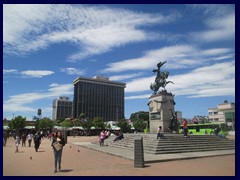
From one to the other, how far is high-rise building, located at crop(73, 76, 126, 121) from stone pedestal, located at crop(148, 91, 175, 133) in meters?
101

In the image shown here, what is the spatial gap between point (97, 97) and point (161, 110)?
11122cm

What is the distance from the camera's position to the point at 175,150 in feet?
53.5

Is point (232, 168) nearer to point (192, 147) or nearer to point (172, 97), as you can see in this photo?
point (192, 147)

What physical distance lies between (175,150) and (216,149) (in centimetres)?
427

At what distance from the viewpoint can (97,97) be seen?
134 metres

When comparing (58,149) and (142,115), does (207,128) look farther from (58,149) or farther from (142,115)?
(142,115)

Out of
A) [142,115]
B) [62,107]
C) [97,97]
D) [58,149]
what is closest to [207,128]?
[58,149]

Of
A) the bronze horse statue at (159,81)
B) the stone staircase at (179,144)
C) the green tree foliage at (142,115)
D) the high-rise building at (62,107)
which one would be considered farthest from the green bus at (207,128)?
the high-rise building at (62,107)

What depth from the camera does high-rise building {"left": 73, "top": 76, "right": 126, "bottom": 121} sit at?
128250 mm

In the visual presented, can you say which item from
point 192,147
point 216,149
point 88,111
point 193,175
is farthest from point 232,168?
point 88,111

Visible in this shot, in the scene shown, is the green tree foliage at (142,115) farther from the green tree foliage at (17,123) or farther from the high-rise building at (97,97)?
the green tree foliage at (17,123)

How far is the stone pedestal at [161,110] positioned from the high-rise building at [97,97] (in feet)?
330

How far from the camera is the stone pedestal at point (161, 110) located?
24281mm

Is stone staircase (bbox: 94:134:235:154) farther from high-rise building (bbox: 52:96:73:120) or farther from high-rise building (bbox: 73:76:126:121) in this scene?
high-rise building (bbox: 52:96:73:120)
